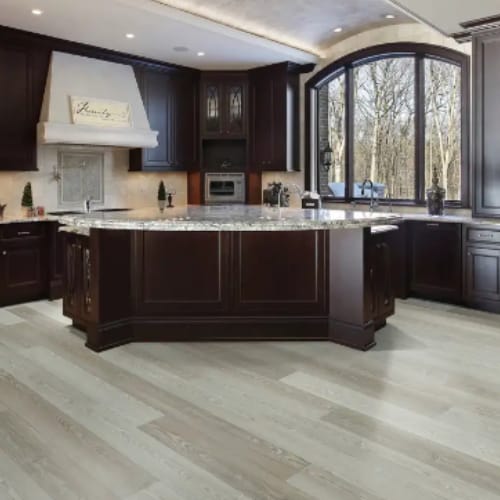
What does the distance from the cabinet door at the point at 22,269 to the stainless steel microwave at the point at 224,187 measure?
8.41 ft

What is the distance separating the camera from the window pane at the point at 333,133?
22.9 feet

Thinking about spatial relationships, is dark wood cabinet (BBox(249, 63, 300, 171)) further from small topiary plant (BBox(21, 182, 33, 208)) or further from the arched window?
small topiary plant (BBox(21, 182, 33, 208))

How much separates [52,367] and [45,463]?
1.29m

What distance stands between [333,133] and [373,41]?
1248mm

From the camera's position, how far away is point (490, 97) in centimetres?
504

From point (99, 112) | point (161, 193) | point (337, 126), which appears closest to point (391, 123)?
point (337, 126)

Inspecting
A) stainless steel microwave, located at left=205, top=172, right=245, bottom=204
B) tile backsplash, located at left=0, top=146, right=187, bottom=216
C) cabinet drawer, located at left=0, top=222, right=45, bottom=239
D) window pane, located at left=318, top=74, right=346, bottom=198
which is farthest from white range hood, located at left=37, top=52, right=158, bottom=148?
window pane, located at left=318, top=74, right=346, bottom=198

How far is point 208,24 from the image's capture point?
215 inches

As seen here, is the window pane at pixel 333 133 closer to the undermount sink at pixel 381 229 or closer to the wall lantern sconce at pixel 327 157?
the wall lantern sconce at pixel 327 157

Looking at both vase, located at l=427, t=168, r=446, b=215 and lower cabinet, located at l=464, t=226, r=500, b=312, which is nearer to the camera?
lower cabinet, located at l=464, t=226, r=500, b=312

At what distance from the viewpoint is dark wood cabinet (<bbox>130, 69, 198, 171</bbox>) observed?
6699 mm

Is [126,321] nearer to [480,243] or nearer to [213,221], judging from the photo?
[213,221]

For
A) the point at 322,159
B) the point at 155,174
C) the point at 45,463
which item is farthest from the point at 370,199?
the point at 45,463

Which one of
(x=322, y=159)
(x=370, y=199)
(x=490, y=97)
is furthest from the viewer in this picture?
(x=322, y=159)
